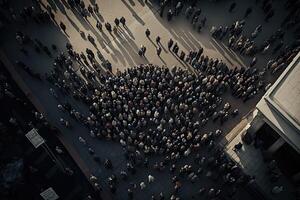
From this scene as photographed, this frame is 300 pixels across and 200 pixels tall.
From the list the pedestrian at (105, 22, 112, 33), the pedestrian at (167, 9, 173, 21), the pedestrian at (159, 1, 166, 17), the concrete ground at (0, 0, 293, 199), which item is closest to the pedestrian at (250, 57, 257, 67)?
the concrete ground at (0, 0, 293, 199)

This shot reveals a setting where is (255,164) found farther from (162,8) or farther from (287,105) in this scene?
(162,8)

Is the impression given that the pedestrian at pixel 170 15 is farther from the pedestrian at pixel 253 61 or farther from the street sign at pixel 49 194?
the street sign at pixel 49 194

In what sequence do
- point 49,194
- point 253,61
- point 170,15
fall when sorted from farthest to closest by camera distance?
point 170,15 < point 253,61 < point 49,194

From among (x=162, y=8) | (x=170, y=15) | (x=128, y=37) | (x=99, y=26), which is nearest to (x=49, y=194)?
(x=128, y=37)

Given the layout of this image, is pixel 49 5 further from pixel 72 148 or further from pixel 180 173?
pixel 180 173

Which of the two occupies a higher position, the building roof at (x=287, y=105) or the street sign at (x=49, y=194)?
the street sign at (x=49, y=194)

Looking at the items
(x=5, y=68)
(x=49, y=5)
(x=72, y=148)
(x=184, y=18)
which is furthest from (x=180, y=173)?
(x=49, y=5)

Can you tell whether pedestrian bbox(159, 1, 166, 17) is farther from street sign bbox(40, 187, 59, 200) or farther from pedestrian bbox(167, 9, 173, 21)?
street sign bbox(40, 187, 59, 200)

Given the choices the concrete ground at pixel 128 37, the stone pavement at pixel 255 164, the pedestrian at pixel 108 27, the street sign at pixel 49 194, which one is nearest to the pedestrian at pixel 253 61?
the concrete ground at pixel 128 37

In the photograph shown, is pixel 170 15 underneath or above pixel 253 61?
above
